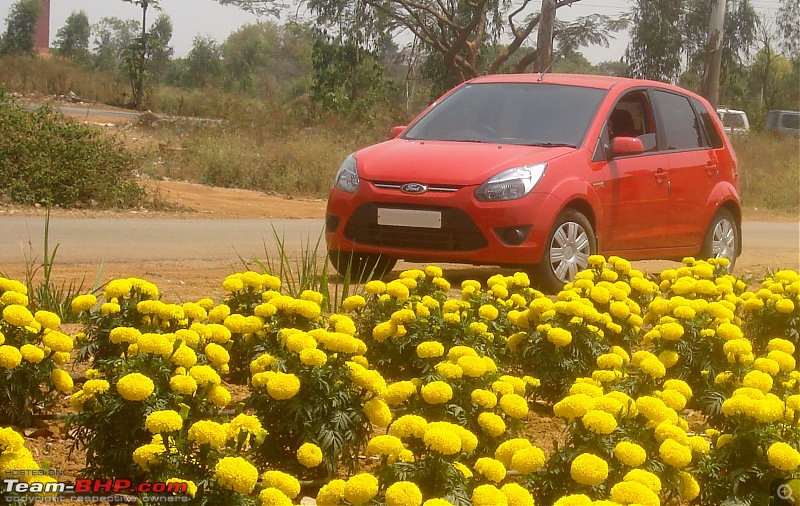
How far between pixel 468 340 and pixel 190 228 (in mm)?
8550

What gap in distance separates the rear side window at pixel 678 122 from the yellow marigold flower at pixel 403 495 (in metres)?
7.08

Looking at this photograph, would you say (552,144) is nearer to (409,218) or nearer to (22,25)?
(409,218)

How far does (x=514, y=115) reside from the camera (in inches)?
347

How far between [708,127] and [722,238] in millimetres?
952

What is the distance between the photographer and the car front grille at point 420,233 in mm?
7727

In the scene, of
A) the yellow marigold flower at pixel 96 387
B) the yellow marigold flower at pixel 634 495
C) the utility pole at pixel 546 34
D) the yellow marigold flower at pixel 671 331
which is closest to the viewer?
the yellow marigold flower at pixel 634 495

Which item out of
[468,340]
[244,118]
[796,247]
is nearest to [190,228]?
[796,247]

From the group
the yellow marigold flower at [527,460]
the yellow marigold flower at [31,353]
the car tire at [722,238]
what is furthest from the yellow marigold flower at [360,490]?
the car tire at [722,238]

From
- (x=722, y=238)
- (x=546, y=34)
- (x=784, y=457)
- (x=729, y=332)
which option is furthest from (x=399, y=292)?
(x=546, y=34)

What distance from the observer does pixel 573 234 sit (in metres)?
8.09

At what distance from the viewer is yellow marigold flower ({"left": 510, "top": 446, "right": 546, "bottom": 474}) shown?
9.95 feet

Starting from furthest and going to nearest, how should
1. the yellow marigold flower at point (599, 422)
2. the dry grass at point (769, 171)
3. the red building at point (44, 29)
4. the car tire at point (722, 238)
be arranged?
the red building at point (44, 29)
the dry grass at point (769, 171)
the car tire at point (722, 238)
the yellow marigold flower at point (599, 422)

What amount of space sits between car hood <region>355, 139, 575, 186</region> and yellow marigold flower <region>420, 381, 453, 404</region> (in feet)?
14.4

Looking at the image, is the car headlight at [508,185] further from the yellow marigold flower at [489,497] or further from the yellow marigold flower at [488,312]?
the yellow marigold flower at [489,497]
